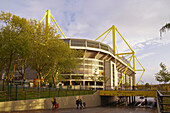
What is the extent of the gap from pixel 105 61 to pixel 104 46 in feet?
30.2

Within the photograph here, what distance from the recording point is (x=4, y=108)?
54.0 ft

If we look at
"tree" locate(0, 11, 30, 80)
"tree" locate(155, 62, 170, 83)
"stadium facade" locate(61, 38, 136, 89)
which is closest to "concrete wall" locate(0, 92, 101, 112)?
"tree" locate(0, 11, 30, 80)

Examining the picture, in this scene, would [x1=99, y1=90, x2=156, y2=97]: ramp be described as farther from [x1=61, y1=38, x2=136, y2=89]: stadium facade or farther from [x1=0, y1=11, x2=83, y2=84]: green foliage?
[x1=61, y1=38, x2=136, y2=89]: stadium facade

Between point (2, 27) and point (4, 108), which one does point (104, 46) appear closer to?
point (2, 27)

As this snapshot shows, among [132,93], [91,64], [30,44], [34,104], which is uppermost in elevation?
[30,44]

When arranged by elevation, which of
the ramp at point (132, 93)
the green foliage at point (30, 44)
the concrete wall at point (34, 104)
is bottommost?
the ramp at point (132, 93)

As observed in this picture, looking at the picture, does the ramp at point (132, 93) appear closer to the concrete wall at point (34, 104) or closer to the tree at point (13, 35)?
the concrete wall at point (34, 104)

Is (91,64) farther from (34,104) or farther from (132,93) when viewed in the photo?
(34,104)

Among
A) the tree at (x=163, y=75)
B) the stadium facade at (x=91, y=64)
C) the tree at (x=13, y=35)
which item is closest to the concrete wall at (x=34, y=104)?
the tree at (x=13, y=35)

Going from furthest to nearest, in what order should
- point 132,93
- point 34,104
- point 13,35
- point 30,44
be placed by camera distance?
point 132,93 < point 30,44 < point 13,35 < point 34,104

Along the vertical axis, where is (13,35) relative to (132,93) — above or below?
above

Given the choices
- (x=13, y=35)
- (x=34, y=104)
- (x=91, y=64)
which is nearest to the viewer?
(x=34, y=104)

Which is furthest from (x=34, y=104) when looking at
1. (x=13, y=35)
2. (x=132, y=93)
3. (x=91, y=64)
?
(x=91, y=64)

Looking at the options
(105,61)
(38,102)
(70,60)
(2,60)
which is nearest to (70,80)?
(105,61)
